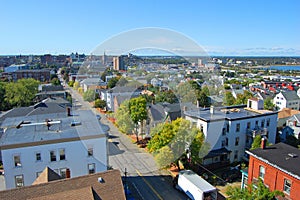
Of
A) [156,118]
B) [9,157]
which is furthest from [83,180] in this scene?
[156,118]

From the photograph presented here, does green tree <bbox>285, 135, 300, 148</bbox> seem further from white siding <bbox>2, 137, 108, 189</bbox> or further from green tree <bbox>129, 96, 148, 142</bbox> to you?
white siding <bbox>2, 137, 108, 189</bbox>

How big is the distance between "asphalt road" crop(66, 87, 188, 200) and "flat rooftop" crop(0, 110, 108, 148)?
8.89ft

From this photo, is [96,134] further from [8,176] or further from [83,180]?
[8,176]

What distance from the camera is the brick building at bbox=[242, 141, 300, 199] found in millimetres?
7758

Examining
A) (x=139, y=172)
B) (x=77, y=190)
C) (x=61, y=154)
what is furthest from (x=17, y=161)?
(x=139, y=172)

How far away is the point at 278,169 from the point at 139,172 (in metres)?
6.37

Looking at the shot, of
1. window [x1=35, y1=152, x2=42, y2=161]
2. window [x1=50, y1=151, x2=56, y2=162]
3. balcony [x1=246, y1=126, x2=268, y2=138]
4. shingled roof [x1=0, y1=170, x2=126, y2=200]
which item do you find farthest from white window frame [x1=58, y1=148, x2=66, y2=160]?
balcony [x1=246, y1=126, x2=268, y2=138]

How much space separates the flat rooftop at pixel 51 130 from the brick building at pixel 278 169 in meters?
6.36

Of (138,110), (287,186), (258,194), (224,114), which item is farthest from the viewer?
(224,114)

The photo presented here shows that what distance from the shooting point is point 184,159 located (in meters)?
11.2

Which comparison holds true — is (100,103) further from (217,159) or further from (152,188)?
(152,188)

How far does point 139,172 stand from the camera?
11.7 m

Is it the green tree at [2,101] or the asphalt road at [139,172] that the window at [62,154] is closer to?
the asphalt road at [139,172]

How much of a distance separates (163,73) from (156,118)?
14.3ft
